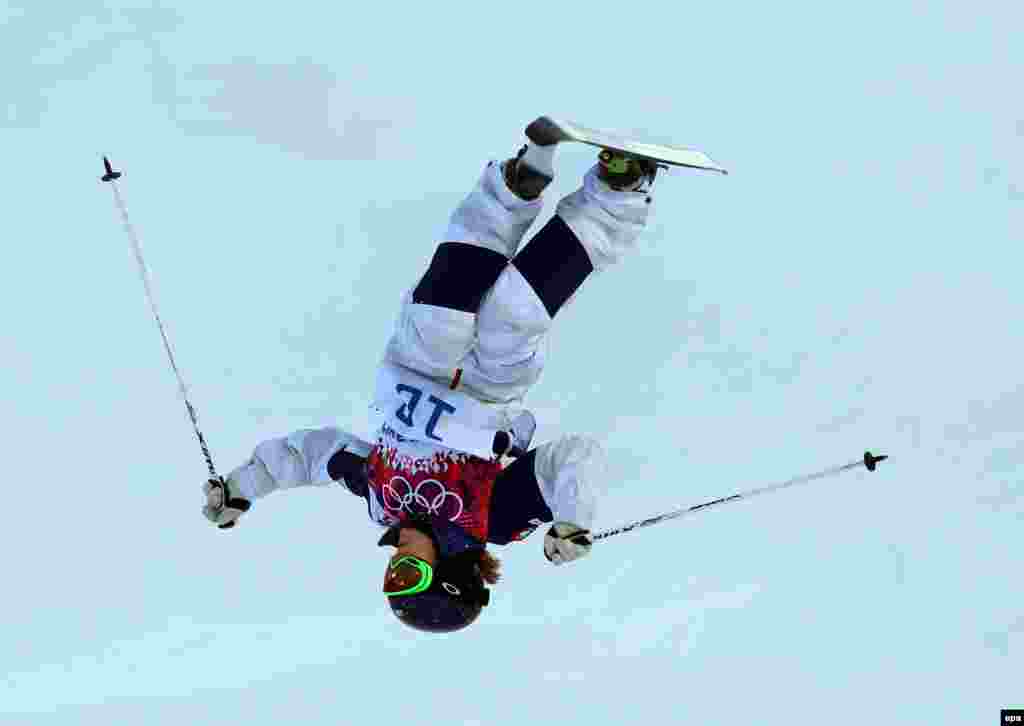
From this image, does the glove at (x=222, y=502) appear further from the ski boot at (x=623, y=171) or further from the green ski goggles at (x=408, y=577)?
the ski boot at (x=623, y=171)

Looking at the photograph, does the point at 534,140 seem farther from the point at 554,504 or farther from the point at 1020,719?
the point at 1020,719

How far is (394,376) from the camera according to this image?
652cm

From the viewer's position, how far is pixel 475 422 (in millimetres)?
6527

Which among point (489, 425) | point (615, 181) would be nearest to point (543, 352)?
point (489, 425)

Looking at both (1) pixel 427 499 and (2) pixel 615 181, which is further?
(1) pixel 427 499

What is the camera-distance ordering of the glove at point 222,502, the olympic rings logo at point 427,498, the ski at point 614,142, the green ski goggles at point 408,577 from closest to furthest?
1. the ski at point 614,142
2. the green ski goggles at point 408,577
3. the olympic rings logo at point 427,498
4. the glove at point 222,502

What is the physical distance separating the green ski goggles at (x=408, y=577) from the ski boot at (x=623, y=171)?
6.41 feet

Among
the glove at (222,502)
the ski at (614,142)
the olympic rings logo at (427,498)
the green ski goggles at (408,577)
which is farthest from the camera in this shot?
the glove at (222,502)

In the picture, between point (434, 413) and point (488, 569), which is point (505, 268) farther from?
point (488, 569)

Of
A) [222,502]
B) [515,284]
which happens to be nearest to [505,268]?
[515,284]

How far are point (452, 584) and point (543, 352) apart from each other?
1175 millimetres

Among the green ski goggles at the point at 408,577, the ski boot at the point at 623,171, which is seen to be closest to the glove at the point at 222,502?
the green ski goggles at the point at 408,577

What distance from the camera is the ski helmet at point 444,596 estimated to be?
21.4 ft

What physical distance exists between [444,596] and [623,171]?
6.97 ft
